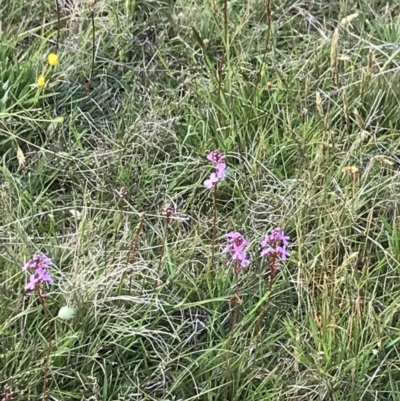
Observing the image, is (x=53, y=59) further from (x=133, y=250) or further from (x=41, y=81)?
(x=133, y=250)

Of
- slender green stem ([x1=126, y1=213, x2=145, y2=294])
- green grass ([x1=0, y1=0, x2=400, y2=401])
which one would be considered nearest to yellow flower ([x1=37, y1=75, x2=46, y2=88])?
green grass ([x1=0, y1=0, x2=400, y2=401])

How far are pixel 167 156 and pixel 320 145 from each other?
1.25 feet

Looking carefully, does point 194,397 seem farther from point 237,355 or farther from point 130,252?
point 130,252

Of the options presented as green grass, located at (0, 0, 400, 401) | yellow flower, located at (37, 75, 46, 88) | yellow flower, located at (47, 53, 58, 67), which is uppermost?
yellow flower, located at (47, 53, 58, 67)

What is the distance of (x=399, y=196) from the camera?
6.60 ft

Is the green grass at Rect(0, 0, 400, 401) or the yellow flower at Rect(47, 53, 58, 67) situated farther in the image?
the yellow flower at Rect(47, 53, 58, 67)

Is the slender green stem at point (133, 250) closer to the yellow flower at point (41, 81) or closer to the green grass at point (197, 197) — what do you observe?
the green grass at point (197, 197)

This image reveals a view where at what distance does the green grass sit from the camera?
5.57 feet

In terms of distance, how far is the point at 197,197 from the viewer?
2.04 metres

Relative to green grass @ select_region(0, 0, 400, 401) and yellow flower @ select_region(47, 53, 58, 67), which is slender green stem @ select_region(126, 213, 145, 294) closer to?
green grass @ select_region(0, 0, 400, 401)

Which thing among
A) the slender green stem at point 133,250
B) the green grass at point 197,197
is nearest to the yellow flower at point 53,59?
the green grass at point 197,197

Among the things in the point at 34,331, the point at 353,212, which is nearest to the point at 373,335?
the point at 353,212

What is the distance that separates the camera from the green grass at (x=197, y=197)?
5.57 feet

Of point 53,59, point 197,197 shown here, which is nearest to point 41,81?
point 53,59
